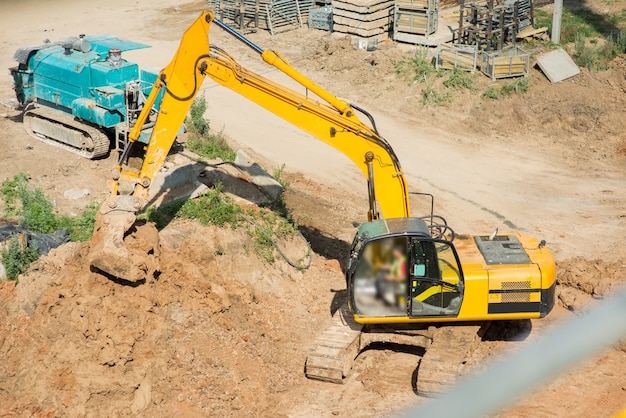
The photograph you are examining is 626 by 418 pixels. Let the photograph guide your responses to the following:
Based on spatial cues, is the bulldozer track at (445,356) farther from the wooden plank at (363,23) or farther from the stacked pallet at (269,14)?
the stacked pallet at (269,14)

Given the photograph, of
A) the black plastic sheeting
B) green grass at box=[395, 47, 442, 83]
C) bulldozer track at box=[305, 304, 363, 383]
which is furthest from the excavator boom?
green grass at box=[395, 47, 442, 83]

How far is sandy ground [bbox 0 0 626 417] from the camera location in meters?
10.0

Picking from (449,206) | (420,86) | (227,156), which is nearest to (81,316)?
(227,156)

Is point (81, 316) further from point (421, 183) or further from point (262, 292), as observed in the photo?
point (421, 183)

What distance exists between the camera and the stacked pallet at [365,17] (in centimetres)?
2495

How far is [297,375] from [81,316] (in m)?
3.13

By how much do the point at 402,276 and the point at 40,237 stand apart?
603 centimetres

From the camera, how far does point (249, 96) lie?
38.5 ft

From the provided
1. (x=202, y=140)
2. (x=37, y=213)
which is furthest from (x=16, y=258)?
(x=202, y=140)

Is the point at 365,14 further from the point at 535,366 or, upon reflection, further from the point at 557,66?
the point at 535,366

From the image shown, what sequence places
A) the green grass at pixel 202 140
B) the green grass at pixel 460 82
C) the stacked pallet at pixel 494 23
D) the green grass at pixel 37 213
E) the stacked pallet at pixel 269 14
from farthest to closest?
the stacked pallet at pixel 269 14 → the stacked pallet at pixel 494 23 → the green grass at pixel 460 82 → the green grass at pixel 202 140 → the green grass at pixel 37 213

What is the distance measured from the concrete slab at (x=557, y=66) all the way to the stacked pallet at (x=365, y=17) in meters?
5.43

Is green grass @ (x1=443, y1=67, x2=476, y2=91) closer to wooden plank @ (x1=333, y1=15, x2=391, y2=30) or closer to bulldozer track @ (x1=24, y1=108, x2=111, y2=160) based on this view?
wooden plank @ (x1=333, y1=15, x2=391, y2=30)

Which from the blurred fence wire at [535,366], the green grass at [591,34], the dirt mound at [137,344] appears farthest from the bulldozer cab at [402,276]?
the green grass at [591,34]
